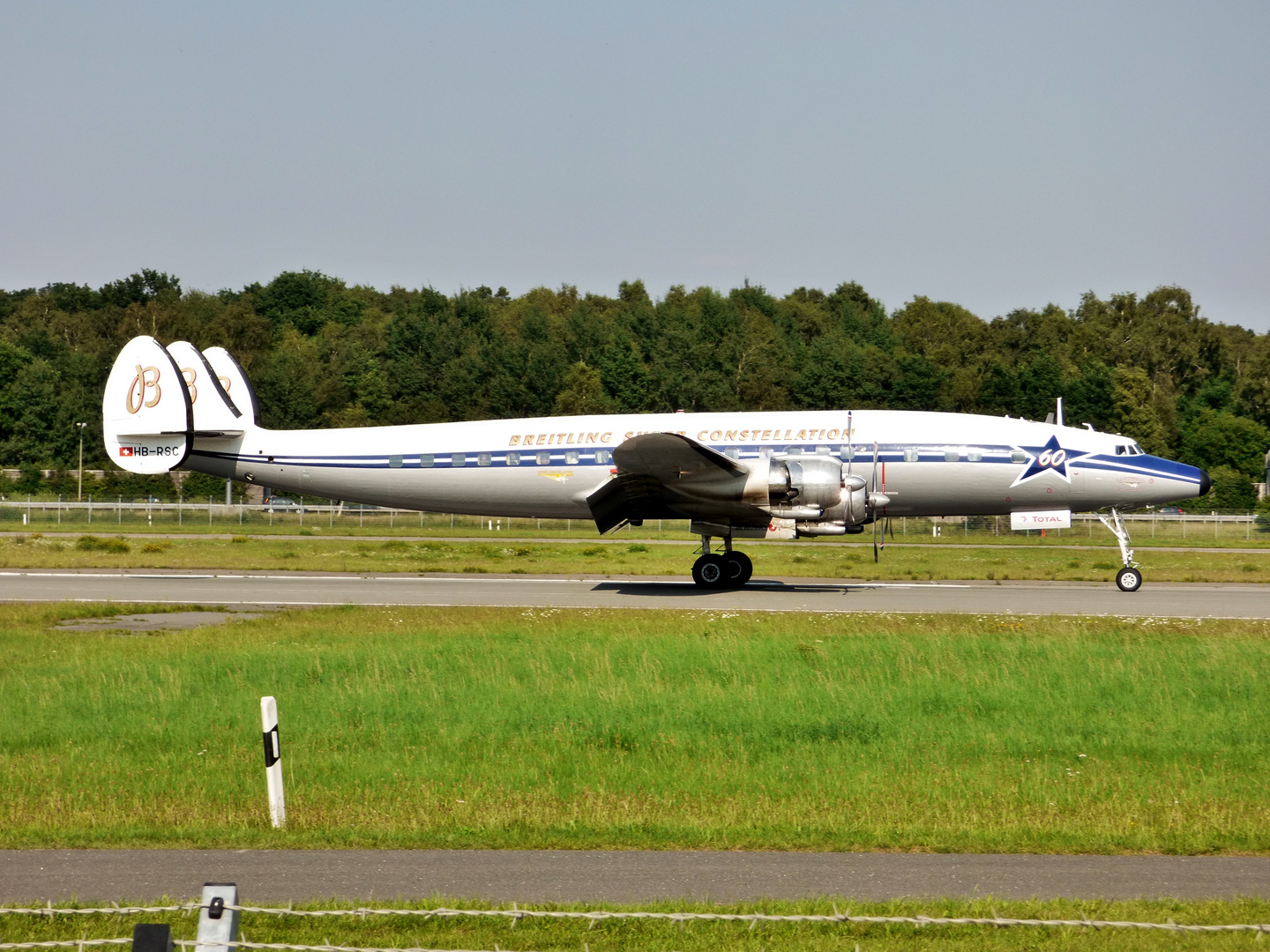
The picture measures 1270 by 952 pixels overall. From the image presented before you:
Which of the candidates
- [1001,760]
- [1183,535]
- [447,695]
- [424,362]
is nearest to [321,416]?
[424,362]

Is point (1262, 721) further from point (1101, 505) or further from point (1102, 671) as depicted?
point (1101, 505)

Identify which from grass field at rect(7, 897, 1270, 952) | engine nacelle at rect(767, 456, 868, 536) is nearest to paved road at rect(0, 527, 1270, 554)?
engine nacelle at rect(767, 456, 868, 536)

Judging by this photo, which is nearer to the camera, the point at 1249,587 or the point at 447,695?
the point at 447,695

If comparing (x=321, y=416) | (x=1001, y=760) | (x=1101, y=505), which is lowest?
(x=1001, y=760)

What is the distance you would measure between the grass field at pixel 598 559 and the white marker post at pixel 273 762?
24.5 meters

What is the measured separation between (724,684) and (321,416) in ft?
242

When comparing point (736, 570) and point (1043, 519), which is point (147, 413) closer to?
point (736, 570)

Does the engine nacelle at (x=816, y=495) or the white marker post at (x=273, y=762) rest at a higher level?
the engine nacelle at (x=816, y=495)

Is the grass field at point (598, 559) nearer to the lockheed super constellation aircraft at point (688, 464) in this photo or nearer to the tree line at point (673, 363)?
the lockheed super constellation aircraft at point (688, 464)

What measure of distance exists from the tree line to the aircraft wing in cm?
4719

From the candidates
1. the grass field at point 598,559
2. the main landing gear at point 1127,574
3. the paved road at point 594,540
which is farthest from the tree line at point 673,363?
the main landing gear at point 1127,574

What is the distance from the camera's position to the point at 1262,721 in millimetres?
14055

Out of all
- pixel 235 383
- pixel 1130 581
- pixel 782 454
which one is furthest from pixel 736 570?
pixel 235 383

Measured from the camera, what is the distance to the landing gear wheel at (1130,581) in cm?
2844
